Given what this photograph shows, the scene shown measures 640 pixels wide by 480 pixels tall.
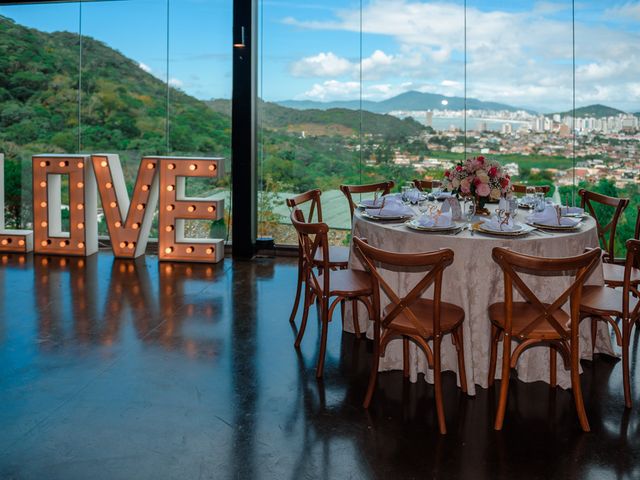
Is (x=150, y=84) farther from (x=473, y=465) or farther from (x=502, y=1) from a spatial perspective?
(x=473, y=465)

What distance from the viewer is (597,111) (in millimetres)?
7129

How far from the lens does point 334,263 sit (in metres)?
5.22

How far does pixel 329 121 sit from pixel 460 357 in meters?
4.36

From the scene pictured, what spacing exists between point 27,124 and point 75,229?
1.63 metres

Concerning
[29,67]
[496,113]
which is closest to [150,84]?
[29,67]

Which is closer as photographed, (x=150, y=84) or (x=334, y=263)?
(x=334, y=263)

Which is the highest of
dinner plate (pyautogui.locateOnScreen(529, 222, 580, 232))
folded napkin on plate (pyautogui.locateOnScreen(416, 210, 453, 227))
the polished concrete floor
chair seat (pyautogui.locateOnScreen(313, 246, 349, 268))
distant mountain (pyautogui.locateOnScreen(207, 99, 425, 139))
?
distant mountain (pyautogui.locateOnScreen(207, 99, 425, 139))

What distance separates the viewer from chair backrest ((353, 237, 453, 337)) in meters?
3.50

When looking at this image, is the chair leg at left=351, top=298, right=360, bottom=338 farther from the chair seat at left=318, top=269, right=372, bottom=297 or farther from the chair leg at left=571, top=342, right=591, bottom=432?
the chair leg at left=571, top=342, right=591, bottom=432

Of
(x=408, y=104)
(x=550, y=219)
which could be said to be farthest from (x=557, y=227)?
(x=408, y=104)

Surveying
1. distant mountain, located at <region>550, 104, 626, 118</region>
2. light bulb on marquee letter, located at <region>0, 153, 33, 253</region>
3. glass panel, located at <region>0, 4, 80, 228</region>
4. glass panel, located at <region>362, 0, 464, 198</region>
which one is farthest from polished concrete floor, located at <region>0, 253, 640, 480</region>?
distant mountain, located at <region>550, 104, 626, 118</region>

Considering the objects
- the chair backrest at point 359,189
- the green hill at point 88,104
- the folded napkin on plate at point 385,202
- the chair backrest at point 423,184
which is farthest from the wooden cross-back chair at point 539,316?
the green hill at point 88,104

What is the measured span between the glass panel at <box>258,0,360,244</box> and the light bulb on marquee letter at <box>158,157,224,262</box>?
2.67 ft

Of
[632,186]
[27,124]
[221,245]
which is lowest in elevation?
[221,245]
